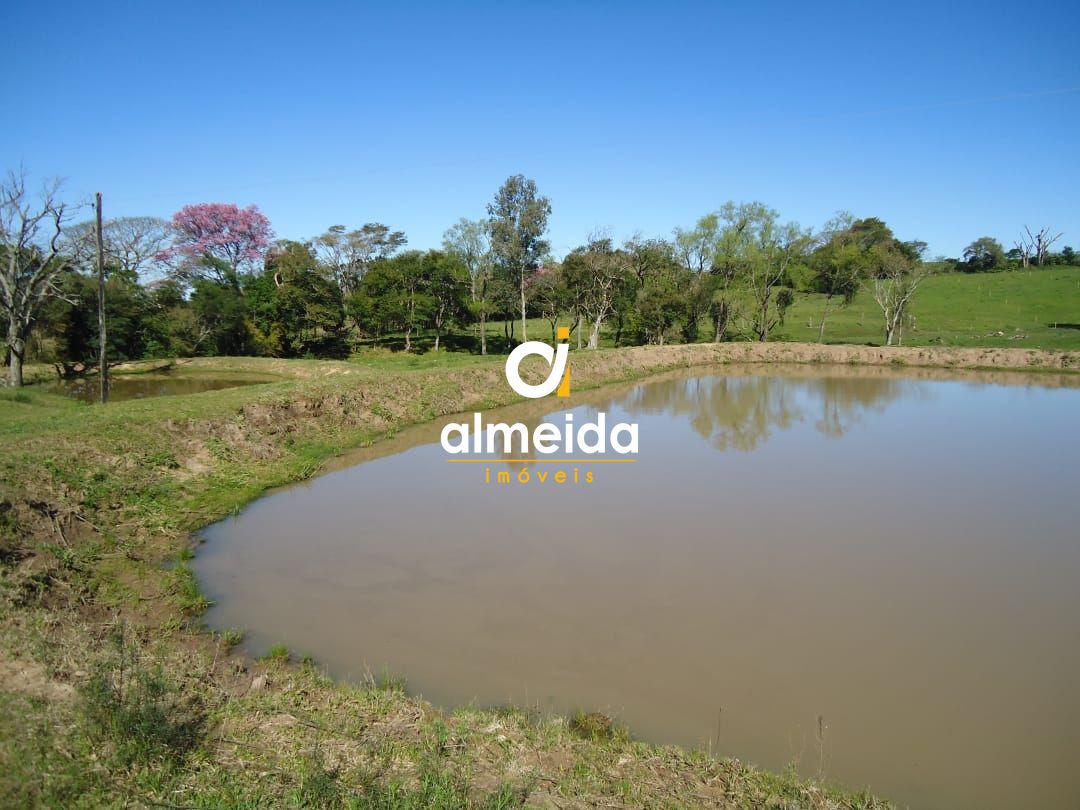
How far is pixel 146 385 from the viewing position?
25.3 metres

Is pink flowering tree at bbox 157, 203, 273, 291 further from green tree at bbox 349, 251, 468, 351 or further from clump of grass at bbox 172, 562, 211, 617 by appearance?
clump of grass at bbox 172, 562, 211, 617

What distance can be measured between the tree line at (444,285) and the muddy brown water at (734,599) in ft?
72.0

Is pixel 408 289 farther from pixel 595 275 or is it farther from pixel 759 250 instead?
pixel 759 250

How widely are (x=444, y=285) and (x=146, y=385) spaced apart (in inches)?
658

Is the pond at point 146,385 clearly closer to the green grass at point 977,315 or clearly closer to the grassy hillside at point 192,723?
the grassy hillside at point 192,723

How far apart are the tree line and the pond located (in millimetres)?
2672

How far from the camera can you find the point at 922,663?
5.99 m

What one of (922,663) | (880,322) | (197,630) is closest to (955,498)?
(922,663)

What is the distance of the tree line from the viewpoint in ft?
101

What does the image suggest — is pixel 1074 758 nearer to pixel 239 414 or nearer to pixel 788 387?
pixel 239 414

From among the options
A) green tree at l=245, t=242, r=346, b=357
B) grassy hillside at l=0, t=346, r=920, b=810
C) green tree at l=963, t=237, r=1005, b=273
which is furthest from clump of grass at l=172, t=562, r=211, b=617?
green tree at l=963, t=237, r=1005, b=273

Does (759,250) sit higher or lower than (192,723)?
higher

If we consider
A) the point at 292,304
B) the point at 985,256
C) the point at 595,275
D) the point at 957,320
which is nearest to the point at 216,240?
the point at 292,304

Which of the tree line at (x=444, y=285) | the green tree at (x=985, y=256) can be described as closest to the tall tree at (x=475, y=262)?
the tree line at (x=444, y=285)
